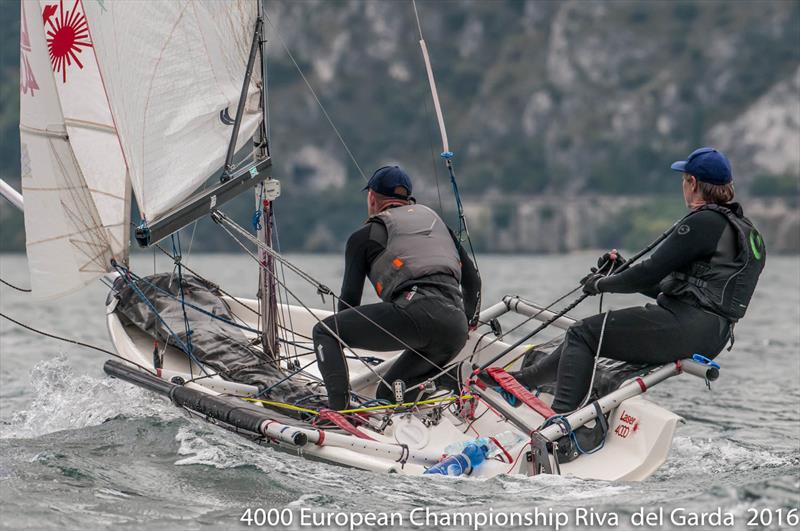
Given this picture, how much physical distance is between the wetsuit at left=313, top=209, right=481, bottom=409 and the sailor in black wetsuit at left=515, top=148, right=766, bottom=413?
2.18 feet

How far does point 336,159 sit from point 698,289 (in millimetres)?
101402

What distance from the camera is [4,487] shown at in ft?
17.3

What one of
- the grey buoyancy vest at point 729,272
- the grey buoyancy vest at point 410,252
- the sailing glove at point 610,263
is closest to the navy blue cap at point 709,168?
the grey buoyancy vest at point 729,272

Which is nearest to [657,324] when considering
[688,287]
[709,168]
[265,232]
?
[688,287]

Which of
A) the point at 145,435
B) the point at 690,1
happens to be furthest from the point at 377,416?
Answer: the point at 690,1

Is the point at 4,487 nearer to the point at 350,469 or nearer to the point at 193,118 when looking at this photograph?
the point at 350,469

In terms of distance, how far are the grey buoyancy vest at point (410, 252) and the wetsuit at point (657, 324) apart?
0.78 m

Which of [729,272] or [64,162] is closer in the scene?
[729,272]

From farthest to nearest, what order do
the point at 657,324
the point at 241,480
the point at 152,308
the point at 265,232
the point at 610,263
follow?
1. the point at 265,232
2. the point at 152,308
3. the point at 610,263
4. the point at 657,324
5. the point at 241,480

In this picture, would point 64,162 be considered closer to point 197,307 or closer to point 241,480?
point 197,307

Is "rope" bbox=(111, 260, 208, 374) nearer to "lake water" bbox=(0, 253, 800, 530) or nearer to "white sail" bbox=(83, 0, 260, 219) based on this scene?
"lake water" bbox=(0, 253, 800, 530)

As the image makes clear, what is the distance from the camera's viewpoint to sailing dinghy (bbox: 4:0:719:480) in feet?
19.1

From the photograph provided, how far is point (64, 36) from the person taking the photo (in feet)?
24.0

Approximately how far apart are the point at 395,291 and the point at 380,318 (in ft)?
0.57
